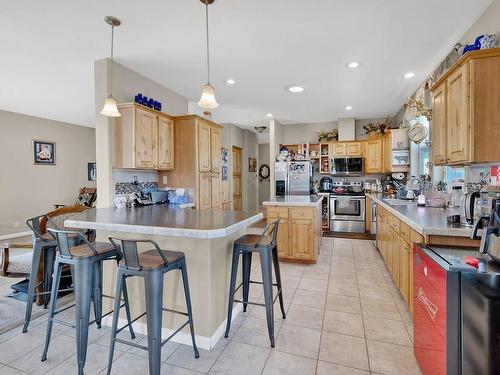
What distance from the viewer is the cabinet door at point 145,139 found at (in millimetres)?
3291

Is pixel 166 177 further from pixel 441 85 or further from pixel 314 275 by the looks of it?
pixel 441 85

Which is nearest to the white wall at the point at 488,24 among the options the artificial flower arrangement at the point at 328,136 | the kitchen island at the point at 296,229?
the kitchen island at the point at 296,229

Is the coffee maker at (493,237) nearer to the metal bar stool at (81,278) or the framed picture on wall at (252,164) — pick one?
the metal bar stool at (81,278)

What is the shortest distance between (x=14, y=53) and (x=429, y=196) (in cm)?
507

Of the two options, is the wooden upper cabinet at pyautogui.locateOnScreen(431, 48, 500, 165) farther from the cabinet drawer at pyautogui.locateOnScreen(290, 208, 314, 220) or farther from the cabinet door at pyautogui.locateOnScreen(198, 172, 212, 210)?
the cabinet door at pyautogui.locateOnScreen(198, 172, 212, 210)

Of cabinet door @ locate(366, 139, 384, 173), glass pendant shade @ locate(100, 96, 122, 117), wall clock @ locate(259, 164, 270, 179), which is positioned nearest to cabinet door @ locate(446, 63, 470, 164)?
glass pendant shade @ locate(100, 96, 122, 117)

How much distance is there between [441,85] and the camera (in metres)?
2.64

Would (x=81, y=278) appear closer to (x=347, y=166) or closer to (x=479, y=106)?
(x=479, y=106)

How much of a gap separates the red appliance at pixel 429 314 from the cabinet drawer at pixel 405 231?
2.34 feet

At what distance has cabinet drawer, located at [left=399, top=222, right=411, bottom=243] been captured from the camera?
7.86 feet

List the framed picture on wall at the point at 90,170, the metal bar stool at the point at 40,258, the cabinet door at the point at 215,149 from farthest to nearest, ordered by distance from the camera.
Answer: the framed picture on wall at the point at 90,170
the cabinet door at the point at 215,149
the metal bar stool at the point at 40,258

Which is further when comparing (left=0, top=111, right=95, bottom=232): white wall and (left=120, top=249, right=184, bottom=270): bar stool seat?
(left=0, top=111, right=95, bottom=232): white wall

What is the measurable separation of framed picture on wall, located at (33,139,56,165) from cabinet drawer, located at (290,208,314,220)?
238 inches

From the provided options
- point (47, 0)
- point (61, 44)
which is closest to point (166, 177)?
point (61, 44)
